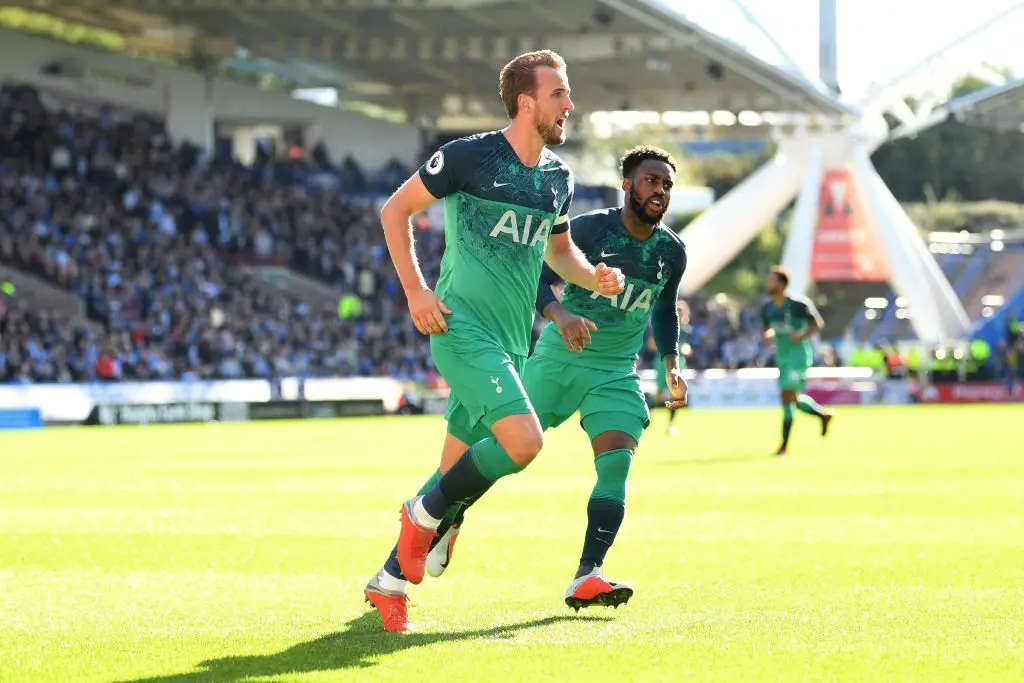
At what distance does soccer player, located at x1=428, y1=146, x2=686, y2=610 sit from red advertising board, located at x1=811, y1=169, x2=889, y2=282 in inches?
2143

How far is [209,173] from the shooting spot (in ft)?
171

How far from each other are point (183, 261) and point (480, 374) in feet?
128

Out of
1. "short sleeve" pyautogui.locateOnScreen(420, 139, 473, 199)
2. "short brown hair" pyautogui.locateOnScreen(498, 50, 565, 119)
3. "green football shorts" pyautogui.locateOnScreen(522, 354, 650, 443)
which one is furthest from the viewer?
"green football shorts" pyautogui.locateOnScreen(522, 354, 650, 443)

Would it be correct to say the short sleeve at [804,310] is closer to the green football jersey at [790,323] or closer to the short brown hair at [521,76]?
the green football jersey at [790,323]

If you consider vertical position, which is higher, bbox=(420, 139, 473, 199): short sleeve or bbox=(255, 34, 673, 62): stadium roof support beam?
bbox=(255, 34, 673, 62): stadium roof support beam

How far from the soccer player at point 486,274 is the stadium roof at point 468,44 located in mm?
39712

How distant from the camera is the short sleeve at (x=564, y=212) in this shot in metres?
7.75

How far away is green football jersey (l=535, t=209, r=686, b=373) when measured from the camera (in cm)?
873

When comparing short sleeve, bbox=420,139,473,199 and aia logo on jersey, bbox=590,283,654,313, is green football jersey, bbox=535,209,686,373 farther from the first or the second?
short sleeve, bbox=420,139,473,199

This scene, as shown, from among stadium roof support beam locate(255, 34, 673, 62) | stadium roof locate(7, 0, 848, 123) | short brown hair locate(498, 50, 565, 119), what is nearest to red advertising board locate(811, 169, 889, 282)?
stadium roof locate(7, 0, 848, 123)

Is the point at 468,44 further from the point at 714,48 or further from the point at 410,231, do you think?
the point at 410,231

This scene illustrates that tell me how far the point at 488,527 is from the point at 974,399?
3990cm

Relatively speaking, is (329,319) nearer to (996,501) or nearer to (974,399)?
(974,399)

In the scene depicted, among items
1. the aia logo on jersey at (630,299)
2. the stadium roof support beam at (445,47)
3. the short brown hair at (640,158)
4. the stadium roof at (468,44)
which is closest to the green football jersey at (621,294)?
the aia logo on jersey at (630,299)
